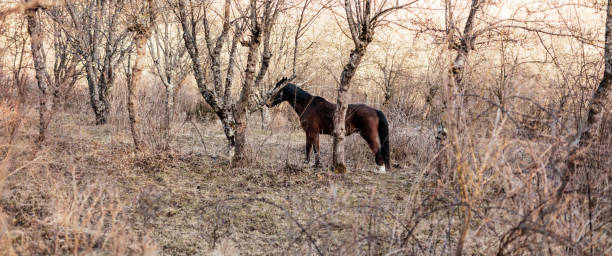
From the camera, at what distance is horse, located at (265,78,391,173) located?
6367 mm

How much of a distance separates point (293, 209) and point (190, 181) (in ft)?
5.12

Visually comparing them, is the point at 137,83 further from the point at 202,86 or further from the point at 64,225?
the point at 64,225

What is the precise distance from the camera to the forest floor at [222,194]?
125 inches

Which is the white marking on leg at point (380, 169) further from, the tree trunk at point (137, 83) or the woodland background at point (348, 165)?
the tree trunk at point (137, 83)

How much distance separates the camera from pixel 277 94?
6.94 meters

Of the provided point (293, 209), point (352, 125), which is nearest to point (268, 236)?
point (293, 209)

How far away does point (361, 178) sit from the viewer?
5.94m

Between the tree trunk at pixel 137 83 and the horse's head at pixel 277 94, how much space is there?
192 cm

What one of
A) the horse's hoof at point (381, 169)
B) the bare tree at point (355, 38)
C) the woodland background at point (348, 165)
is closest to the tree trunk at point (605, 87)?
the woodland background at point (348, 165)

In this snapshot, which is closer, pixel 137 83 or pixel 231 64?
pixel 137 83

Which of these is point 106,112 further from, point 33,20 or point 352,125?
point 352,125

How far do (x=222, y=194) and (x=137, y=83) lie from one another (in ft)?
7.30

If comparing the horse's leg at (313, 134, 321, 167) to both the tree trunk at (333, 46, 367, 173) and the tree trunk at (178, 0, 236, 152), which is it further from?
the tree trunk at (178, 0, 236, 152)

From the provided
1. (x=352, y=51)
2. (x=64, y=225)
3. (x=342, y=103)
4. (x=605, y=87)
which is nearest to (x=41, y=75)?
(x=64, y=225)
